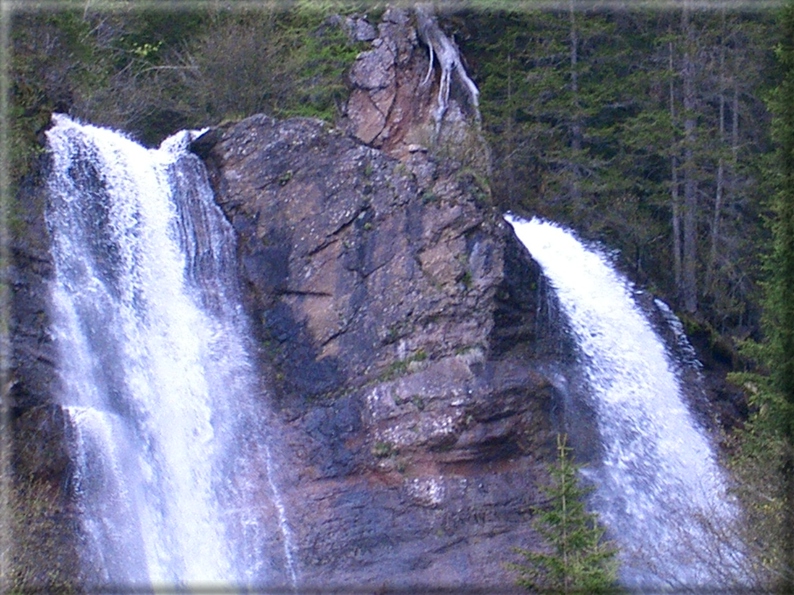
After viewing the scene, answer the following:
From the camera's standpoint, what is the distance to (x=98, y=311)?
1500cm

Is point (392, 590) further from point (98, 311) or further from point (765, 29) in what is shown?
point (765, 29)

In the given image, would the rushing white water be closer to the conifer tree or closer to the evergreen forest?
the conifer tree

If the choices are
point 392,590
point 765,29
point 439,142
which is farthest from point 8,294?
point 765,29

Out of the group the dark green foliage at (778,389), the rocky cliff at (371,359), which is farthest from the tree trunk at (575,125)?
the dark green foliage at (778,389)

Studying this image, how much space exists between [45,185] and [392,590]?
866cm

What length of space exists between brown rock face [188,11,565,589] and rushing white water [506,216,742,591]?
3.46ft

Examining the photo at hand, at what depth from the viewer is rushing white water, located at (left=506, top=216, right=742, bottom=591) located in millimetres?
14281

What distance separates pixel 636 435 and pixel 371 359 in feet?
16.0

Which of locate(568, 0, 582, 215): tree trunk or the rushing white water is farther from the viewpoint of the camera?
locate(568, 0, 582, 215): tree trunk

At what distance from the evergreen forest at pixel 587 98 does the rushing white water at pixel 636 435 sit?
195cm

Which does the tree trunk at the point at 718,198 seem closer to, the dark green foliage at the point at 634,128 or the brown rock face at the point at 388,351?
the dark green foliage at the point at 634,128

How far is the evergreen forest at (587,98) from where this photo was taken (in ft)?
69.2

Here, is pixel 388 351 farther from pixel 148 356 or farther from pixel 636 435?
pixel 636 435

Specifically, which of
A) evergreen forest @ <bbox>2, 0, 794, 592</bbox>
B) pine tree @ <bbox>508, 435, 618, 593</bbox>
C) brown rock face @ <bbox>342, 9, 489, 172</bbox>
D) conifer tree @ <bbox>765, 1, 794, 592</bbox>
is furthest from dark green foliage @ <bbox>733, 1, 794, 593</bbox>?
brown rock face @ <bbox>342, 9, 489, 172</bbox>
